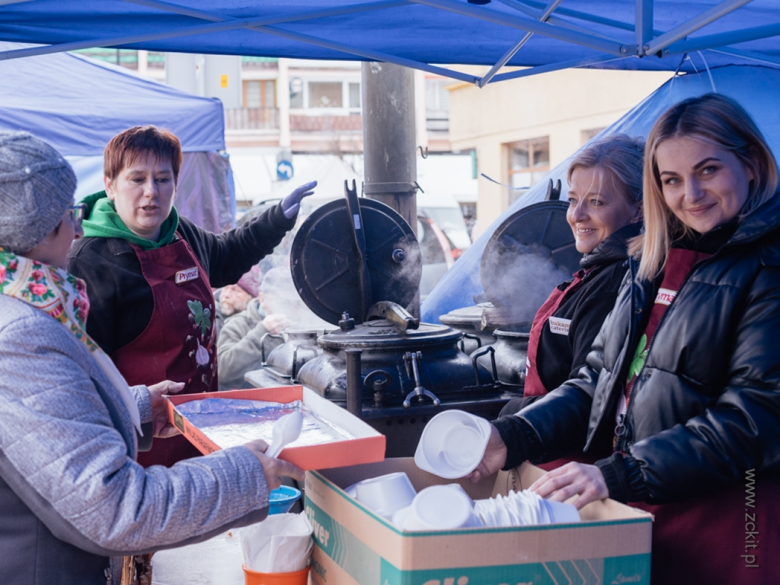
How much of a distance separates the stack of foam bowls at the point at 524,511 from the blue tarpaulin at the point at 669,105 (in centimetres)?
265

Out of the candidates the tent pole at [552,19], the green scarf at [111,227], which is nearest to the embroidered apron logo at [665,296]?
the tent pole at [552,19]

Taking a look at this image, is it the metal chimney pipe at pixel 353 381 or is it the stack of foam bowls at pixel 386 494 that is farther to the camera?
the metal chimney pipe at pixel 353 381

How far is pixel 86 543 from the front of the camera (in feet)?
4.43

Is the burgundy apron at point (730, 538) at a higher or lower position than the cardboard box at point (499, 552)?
lower

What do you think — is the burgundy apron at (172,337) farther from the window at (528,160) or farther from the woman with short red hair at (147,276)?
the window at (528,160)

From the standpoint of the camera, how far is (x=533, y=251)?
3.94m

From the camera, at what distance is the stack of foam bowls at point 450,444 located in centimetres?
170

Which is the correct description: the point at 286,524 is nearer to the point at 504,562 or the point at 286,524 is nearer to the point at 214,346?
the point at 504,562

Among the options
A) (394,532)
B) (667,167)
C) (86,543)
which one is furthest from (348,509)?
(667,167)

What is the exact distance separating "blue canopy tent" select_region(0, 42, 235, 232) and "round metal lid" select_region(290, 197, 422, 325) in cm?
294

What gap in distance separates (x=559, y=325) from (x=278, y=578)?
1288mm

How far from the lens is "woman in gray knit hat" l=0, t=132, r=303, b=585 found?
4.24 ft

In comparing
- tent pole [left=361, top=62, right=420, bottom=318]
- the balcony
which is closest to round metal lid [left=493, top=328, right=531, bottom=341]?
tent pole [left=361, top=62, right=420, bottom=318]

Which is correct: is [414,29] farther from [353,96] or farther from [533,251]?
[353,96]
